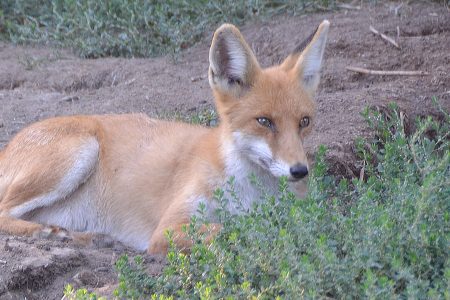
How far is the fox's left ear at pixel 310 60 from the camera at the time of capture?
635 cm

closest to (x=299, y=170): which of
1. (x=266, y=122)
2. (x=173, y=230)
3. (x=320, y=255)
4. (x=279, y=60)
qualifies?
(x=266, y=122)

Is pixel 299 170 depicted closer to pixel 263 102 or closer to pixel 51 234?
pixel 263 102

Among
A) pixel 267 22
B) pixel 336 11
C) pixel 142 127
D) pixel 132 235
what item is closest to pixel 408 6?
pixel 336 11

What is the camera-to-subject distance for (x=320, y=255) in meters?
4.34

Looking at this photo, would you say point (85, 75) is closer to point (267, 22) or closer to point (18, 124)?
point (18, 124)

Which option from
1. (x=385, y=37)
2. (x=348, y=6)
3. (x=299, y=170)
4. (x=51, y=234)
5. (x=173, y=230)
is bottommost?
(x=348, y=6)

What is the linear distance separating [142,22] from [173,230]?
5.57 meters

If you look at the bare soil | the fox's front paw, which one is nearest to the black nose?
the bare soil

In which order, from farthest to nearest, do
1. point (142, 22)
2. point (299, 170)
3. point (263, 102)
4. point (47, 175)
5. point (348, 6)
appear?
point (142, 22) → point (348, 6) → point (47, 175) → point (263, 102) → point (299, 170)

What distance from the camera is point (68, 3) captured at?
1128cm

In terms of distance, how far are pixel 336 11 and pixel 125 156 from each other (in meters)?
4.64

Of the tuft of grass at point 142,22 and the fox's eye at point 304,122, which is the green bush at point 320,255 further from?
the tuft of grass at point 142,22

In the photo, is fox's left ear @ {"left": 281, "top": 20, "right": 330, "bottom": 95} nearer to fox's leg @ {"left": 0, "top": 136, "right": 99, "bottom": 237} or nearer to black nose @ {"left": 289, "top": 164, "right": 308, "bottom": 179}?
black nose @ {"left": 289, "top": 164, "right": 308, "bottom": 179}

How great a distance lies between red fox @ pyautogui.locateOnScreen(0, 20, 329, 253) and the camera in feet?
19.7
